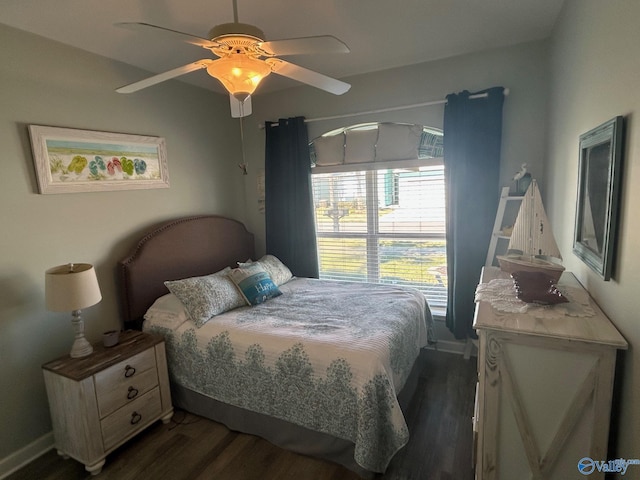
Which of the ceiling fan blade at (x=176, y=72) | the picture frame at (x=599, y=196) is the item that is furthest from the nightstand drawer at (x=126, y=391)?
the picture frame at (x=599, y=196)

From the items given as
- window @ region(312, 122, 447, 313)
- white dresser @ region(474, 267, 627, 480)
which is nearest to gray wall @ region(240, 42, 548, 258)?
window @ region(312, 122, 447, 313)

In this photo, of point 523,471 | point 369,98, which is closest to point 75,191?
point 369,98

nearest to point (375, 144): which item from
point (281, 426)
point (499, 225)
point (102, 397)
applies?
point (499, 225)

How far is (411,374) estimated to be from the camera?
8.18ft

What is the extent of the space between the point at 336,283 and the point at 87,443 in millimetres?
2132

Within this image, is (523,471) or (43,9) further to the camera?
(43,9)

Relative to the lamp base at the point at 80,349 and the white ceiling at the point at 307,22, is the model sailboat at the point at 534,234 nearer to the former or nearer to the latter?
the white ceiling at the point at 307,22

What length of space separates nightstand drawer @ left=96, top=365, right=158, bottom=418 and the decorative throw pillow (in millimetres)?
823

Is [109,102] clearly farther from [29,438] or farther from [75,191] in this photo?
[29,438]

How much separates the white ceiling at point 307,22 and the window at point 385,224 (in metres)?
1.01

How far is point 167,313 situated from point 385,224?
215 cm

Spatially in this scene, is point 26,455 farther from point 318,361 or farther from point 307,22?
point 307,22

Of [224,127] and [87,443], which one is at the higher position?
[224,127]

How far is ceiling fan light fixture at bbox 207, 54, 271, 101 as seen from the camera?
1.61m
